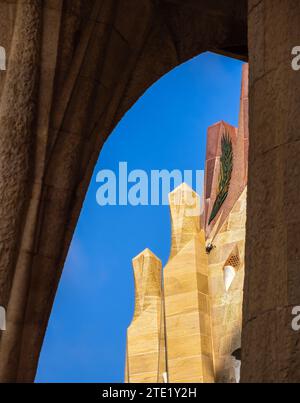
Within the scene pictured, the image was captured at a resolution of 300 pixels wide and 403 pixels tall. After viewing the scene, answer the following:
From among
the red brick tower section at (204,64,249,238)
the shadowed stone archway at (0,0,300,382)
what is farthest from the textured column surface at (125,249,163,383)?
the shadowed stone archway at (0,0,300,382)

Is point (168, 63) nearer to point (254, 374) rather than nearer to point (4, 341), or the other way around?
point (4, 341)

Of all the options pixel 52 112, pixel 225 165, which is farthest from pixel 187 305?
pixel 52 112

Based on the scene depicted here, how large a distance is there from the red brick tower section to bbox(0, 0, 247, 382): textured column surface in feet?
45.7

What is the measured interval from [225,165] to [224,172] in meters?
0.19

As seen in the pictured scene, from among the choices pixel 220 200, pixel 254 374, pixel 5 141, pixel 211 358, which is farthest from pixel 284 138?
pixel 220 200

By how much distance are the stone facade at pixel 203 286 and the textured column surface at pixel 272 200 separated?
1503 centimetres

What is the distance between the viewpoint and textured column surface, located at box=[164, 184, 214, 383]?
66.2 feet

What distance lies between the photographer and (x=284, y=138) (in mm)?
5070

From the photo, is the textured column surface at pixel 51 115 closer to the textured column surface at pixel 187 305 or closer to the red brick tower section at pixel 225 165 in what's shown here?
the textured column surface at pixel 187 305

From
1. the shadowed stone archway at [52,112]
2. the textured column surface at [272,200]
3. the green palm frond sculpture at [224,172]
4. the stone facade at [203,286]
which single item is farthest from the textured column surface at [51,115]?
the green palm frond sculpture at [224,172]

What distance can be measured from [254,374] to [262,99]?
162cm

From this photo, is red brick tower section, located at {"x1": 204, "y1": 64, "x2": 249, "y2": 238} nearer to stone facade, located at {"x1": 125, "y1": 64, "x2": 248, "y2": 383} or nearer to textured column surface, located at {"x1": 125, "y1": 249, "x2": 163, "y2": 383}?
stone facade, located at {"x1": 125, "y1": 64, "x2": 248, "y2": 383}

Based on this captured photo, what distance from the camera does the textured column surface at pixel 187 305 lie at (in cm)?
2017

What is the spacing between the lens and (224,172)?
939 inches
